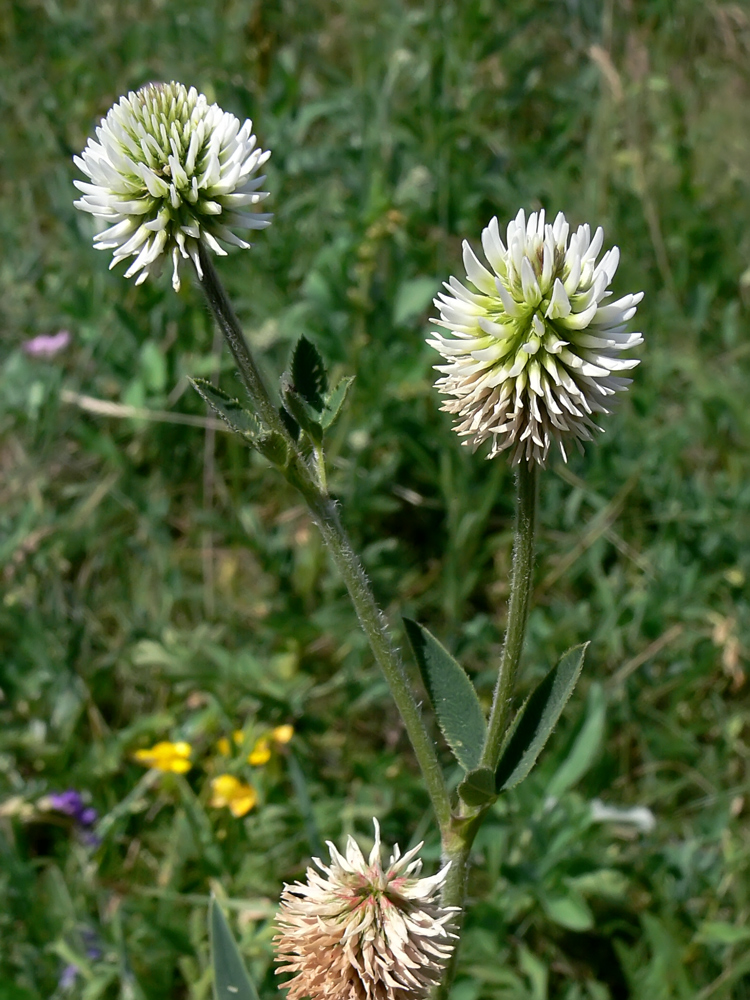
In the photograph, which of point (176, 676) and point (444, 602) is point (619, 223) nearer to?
point (444, 602)

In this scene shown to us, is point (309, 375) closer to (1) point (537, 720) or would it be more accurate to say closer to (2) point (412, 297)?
(1) point (537, 720)

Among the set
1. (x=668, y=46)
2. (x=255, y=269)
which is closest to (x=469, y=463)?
(x=255, y=269)

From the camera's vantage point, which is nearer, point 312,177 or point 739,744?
point 739,744

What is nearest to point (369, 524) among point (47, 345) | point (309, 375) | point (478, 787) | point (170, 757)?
point (170, 757)

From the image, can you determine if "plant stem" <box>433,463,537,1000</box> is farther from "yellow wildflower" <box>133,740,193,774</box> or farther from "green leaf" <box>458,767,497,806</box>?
"yellow wildflower" <box>133,740,193,774</box>

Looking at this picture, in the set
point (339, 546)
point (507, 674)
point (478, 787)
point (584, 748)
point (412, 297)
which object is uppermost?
point (412, 297)
